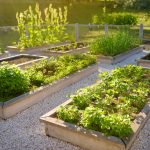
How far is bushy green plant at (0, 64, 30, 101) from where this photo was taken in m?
6.11

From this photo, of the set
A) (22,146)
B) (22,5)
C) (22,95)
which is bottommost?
(22,146)

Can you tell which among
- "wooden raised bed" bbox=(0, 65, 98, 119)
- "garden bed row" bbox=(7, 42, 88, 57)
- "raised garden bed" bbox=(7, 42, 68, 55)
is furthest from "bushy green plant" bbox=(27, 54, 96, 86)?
"raised garden bed" bbox=(7, 42, 68, 55)

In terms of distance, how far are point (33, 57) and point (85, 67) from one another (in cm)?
230

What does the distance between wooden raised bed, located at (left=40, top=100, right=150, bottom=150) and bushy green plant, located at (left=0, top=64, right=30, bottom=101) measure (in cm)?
134

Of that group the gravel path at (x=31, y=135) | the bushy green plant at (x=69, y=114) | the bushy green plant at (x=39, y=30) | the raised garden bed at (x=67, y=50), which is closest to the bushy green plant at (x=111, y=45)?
the raised garden bed at (x=67, y=50)

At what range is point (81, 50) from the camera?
11.7 meters

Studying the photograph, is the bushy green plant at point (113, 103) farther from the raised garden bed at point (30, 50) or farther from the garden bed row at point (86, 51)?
the raised garden bed at point (30, 50)

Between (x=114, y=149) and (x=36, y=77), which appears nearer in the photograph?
(x=114, y=149)

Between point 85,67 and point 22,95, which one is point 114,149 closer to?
point 22,95

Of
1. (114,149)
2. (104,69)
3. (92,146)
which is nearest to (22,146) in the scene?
(92,146)

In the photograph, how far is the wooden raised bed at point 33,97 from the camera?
5.80 m

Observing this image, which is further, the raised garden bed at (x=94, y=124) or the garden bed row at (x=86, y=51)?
the garden bed row at (x=86, y=51)

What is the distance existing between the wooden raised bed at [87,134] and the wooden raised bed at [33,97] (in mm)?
1059

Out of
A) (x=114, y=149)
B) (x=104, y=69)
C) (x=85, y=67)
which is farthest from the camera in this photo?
(x=104, y=69)
